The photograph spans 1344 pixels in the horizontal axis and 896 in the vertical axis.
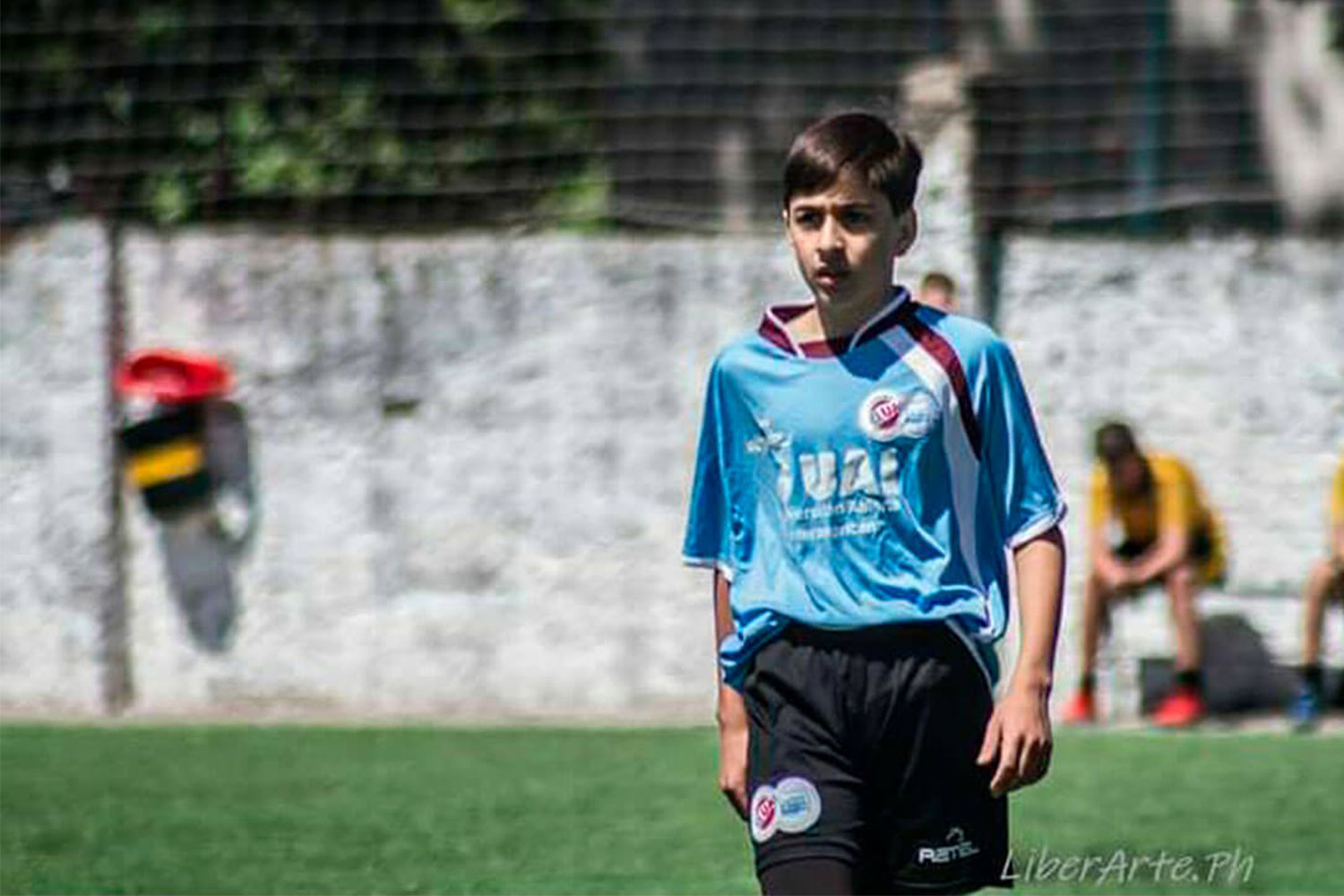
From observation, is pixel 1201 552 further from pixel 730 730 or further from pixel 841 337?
pixel 841 337

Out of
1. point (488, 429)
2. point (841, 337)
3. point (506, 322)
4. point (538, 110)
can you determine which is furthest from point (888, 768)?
point (538, 110)

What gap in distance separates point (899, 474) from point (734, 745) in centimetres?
57

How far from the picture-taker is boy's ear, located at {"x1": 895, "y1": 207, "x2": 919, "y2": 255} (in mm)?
4957

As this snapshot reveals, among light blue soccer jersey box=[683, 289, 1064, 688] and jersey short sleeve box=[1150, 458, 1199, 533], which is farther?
jersey short sleeve box=[1150, 458, 1199, 533]

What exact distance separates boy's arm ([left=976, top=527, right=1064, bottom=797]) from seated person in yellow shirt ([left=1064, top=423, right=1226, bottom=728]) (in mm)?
7556

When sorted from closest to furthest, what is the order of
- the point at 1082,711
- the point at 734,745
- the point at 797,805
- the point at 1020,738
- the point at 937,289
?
the point at 1020,738 → the point at 797,805 → the point at 734,745 → the point at 937,289 → the point at 1082,711

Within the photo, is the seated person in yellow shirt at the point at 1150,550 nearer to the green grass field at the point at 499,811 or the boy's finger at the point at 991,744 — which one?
the green grass field at the point at 499,811

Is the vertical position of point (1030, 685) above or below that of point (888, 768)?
above

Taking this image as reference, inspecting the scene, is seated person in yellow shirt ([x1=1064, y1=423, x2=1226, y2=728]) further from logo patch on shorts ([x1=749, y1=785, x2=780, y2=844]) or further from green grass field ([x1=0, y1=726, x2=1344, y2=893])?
logo patch on shorts ([x1=749, y1=785, x2=780, y2=844])

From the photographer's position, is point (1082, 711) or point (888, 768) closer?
point (888, 768)

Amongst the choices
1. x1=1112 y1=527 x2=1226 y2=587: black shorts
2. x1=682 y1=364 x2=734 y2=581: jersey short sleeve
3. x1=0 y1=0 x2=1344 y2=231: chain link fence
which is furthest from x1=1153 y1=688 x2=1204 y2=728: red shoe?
x1=682 y1=364 x2=734 y2=581: jersey short sleeve

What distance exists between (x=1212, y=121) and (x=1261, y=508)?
1.87m

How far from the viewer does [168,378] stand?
12805 mm

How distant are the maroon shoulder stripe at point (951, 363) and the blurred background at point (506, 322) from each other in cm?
775
